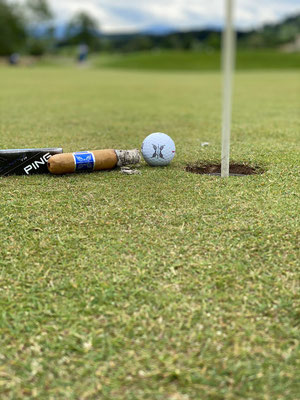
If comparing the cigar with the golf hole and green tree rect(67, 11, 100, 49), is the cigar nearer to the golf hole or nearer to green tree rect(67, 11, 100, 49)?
the golf hole

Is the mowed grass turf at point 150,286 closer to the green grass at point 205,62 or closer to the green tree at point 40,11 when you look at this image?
the green grass at point 205,62

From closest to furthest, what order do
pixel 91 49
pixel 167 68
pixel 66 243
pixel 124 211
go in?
pixel 66 243, pixel 124 211, pixel 167 68, pixel 91 49

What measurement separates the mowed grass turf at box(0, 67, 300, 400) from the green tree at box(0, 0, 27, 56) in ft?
250

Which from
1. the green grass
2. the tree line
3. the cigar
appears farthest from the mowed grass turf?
the tree line

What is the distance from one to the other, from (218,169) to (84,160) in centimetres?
140

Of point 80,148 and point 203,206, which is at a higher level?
point 80,148

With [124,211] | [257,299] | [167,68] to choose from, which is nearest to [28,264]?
[124,211]

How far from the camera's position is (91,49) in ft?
330

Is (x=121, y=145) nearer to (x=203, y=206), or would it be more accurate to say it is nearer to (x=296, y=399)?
(x=203, y=206)

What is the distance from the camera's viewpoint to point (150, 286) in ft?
8.08

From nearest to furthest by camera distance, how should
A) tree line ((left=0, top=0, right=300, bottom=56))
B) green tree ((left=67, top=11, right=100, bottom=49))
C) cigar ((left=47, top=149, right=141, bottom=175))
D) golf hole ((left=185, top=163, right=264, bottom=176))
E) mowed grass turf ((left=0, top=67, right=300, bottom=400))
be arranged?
mowed grass turf ((left=0, top=67, right=300, bottom=400))
cigar ((left=47, top=149, right=141, bottom=175))
golf hole ((left=185, top=163, right=264, bottom=176))
tree line ((left=0, top=0, right=300, bottom=56))
green tree ((left=67, top=11, right=100, bottom=49))

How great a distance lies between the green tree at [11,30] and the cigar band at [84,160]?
247 feet

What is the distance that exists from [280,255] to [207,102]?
9377 mm

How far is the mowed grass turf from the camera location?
1.90 meters
